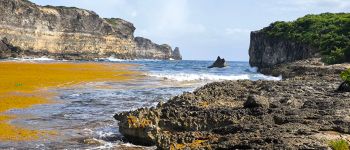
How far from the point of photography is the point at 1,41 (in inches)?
3871

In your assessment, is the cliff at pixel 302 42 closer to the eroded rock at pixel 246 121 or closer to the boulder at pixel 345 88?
the boulder at pixel 345 88

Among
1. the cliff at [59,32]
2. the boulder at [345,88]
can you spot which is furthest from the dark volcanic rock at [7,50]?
the boulder at [345,88]

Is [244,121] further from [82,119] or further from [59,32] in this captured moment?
[59,32]

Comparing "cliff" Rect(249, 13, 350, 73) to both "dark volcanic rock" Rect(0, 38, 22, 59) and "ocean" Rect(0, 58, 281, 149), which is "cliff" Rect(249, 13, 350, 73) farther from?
"dark volcanic rock" Rect(0, 38, 22, 59)

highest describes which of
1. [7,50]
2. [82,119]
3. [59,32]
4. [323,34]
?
[59,32]

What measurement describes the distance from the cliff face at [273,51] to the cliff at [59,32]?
54.5 metres

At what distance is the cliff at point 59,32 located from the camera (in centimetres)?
10412

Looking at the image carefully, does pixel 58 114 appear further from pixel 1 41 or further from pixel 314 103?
pixel 1 41

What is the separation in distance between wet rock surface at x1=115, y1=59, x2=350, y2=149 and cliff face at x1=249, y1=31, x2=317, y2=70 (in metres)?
40.5

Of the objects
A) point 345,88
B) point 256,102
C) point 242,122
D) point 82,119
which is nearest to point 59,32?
point 82,119

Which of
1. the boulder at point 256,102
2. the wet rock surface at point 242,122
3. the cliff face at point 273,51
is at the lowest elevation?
the wet rock surface at point 242,122

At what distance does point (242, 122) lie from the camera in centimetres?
1154

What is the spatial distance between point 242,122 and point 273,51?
62.5 meters

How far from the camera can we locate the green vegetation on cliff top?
149ft
